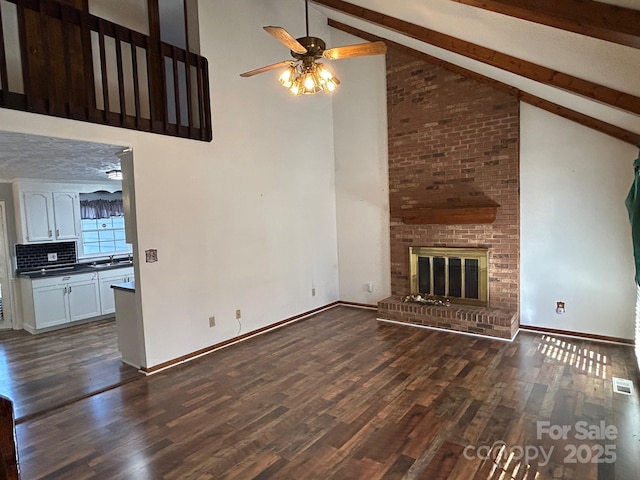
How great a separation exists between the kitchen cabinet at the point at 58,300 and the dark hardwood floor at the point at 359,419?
2.85 m

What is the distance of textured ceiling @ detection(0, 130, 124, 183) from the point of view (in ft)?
10.8

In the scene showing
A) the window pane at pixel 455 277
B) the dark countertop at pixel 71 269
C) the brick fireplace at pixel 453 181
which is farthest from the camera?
the dark countertop at pixel 71 269

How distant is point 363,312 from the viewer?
19.4ft

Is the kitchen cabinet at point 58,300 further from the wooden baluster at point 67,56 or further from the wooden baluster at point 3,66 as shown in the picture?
the wooden baluster at point 3,66

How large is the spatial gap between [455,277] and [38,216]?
6473 millimetres

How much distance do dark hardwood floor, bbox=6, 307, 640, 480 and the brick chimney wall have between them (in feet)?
4.59

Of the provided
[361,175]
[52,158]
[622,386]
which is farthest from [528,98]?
[52,158]

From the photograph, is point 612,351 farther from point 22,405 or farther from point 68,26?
point 68,26

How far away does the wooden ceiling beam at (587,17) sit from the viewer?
5.46 feet

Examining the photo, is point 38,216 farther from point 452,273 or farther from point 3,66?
point 452,273

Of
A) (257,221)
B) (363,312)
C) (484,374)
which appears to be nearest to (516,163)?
(484,374)

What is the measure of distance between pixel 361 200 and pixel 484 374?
3.36 m

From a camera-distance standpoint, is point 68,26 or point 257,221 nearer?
point 68,26

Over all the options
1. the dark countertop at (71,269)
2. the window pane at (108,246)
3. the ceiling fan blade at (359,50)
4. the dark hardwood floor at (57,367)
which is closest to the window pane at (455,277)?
the ceiling fan blade at (359,50)
